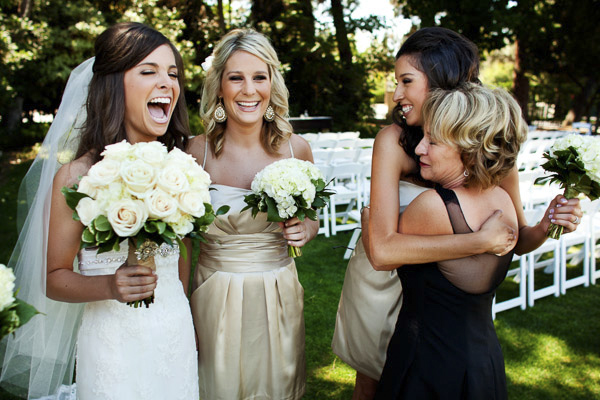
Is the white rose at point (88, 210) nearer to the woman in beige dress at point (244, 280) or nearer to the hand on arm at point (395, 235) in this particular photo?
the woman in beige dress at point (244, 280)

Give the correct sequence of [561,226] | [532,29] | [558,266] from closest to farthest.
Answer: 1. [561,226]
2. [558,266]
3. [532,29]

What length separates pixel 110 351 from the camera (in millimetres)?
2117

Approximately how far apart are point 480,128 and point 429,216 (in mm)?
411

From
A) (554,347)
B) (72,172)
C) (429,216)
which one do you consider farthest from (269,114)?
(554,347)

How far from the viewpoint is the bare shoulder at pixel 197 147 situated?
116 inches

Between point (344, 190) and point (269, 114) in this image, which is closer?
point (269, 114)

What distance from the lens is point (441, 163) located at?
6.68ft

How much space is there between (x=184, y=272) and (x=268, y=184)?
2.55ft

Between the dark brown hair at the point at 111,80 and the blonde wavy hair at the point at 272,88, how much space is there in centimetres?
60

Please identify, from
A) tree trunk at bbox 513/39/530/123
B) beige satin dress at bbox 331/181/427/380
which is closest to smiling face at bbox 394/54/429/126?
beige satin dress at bbox 331/181/427/380

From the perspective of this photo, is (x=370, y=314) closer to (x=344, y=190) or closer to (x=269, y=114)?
(x=269, y=114)

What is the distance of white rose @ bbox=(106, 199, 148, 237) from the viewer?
1.56 m

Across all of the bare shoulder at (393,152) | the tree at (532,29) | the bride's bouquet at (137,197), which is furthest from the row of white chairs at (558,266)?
the tree at (532,29)

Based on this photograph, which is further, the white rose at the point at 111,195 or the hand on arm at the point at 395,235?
the hand on arm at the point at 395,235
